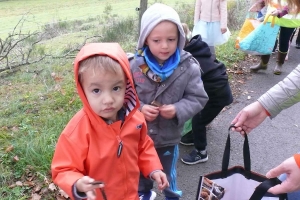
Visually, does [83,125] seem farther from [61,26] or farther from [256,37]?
[61,26]

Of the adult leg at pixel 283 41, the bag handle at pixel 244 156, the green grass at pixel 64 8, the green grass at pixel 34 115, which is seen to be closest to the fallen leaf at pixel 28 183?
the green grass at pixel 34 115

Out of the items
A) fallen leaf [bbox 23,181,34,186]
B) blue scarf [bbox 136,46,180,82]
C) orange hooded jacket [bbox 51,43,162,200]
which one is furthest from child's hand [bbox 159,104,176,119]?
fallen leaf [bbox 23,181,34,186]

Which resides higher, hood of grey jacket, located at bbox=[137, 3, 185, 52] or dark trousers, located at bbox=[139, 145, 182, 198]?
hood of grey jacket, located at bbox=[137, 3, 185, 52]

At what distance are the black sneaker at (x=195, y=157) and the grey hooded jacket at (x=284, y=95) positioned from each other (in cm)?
147

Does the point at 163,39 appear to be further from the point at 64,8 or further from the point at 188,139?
the point at 64,8

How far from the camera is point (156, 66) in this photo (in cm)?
247

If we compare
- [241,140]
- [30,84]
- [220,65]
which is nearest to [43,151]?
[220,65]

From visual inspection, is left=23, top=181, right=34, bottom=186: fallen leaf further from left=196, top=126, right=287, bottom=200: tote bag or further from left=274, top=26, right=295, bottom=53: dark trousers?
left=274, top=26, right=295, bottom=53: dark trousers

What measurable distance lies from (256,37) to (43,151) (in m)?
3.98

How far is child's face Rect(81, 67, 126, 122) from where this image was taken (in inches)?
69.6

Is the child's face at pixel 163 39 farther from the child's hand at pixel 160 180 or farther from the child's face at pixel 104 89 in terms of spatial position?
the child's hand at pixel 160 180

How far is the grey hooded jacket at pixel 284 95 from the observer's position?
212cm

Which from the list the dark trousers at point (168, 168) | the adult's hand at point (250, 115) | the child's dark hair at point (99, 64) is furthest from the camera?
the dark trousers at point (168, 168)

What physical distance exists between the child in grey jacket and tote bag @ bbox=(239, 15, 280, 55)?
341cm
